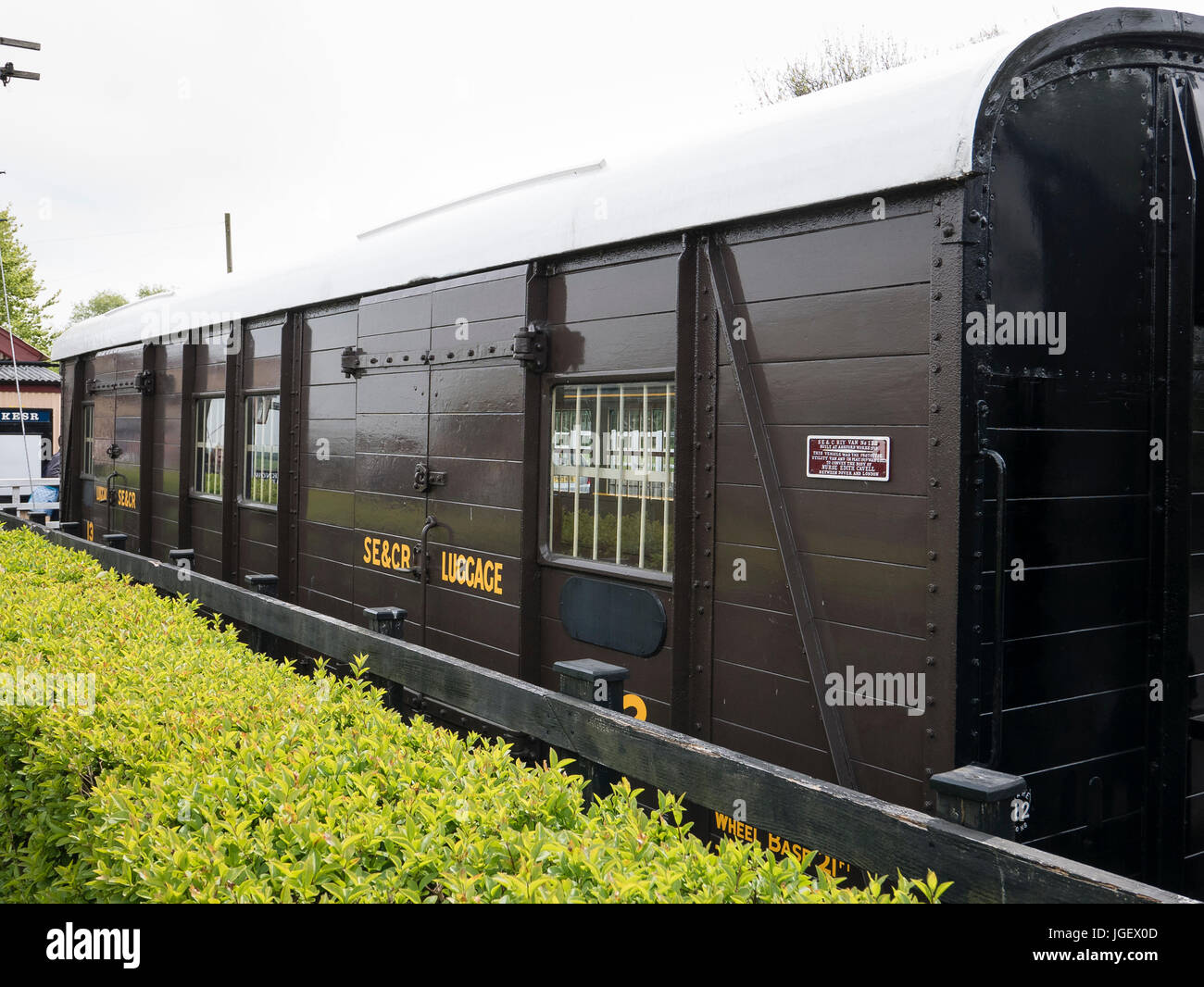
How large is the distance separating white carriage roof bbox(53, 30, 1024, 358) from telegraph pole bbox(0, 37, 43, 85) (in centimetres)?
710

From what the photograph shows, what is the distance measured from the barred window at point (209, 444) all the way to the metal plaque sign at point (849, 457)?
5824mm

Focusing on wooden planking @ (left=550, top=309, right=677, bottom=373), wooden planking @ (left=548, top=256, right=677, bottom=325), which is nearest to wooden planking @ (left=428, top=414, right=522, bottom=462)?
wooden planking @ (left=550, top=309, right=677, bottom=373)

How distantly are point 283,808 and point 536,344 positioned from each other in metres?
2.71

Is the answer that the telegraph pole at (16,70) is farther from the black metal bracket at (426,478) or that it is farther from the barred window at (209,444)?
the black metal bracket at (426,478)

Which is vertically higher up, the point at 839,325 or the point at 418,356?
the point at 418,356

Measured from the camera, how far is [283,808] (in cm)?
250

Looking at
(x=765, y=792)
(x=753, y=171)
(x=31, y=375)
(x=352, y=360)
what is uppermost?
(x=31, y=375)

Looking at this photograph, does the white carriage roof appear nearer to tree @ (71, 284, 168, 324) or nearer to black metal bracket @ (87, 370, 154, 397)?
black metal bracket @ (87, 370, 154, 397)

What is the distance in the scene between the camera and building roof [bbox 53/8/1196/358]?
10.4 ft

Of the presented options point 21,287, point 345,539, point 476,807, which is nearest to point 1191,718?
point 476,807

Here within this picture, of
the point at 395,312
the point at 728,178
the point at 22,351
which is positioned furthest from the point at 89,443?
the point at 22,351

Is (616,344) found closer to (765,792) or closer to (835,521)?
(835,521)

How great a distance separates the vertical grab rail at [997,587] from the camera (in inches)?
122
